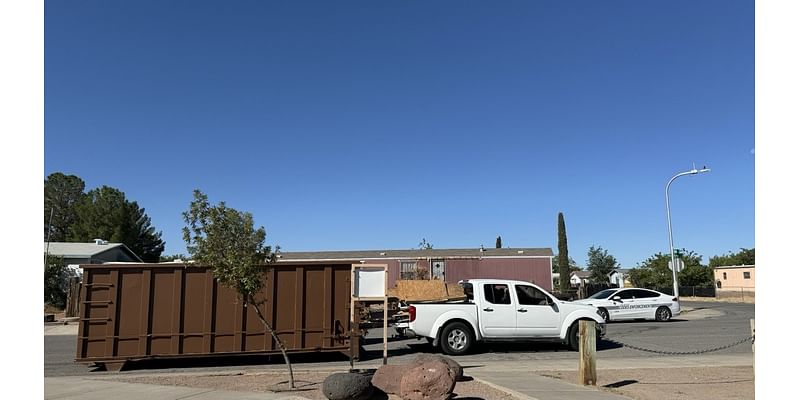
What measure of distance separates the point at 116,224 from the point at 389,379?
51793 millimetres

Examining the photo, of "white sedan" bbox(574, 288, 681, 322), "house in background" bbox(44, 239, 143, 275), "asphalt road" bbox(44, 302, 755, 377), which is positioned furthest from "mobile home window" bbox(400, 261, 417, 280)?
"house in background" bbox(44, 239, 143, 275)

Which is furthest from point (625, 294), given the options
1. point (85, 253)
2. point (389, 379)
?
point (85, 253)

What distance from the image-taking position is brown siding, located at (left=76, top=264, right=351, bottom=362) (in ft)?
38.8

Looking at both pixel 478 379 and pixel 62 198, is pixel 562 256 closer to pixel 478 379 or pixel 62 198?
pixel 478 379

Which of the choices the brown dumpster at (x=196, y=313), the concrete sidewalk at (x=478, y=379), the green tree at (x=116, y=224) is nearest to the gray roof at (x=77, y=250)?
the green tree at (x=116, y=224)

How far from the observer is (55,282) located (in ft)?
111

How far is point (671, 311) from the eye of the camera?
2386 cm

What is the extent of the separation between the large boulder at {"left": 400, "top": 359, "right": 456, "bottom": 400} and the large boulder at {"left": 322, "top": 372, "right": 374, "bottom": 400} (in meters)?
0.59

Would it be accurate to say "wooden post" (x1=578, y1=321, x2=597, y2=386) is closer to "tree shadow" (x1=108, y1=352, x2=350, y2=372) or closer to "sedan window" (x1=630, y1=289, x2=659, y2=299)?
"tree shadow" (x1=108, y1=352, x2=350, y2=372)

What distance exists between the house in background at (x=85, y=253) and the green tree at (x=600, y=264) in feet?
166

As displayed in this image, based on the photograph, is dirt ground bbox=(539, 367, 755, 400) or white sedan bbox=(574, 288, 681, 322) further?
white sedan bbox=(574, 288, 681, 322)

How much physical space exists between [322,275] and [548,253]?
29.3m

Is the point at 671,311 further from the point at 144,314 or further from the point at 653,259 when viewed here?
the point at 653,259
